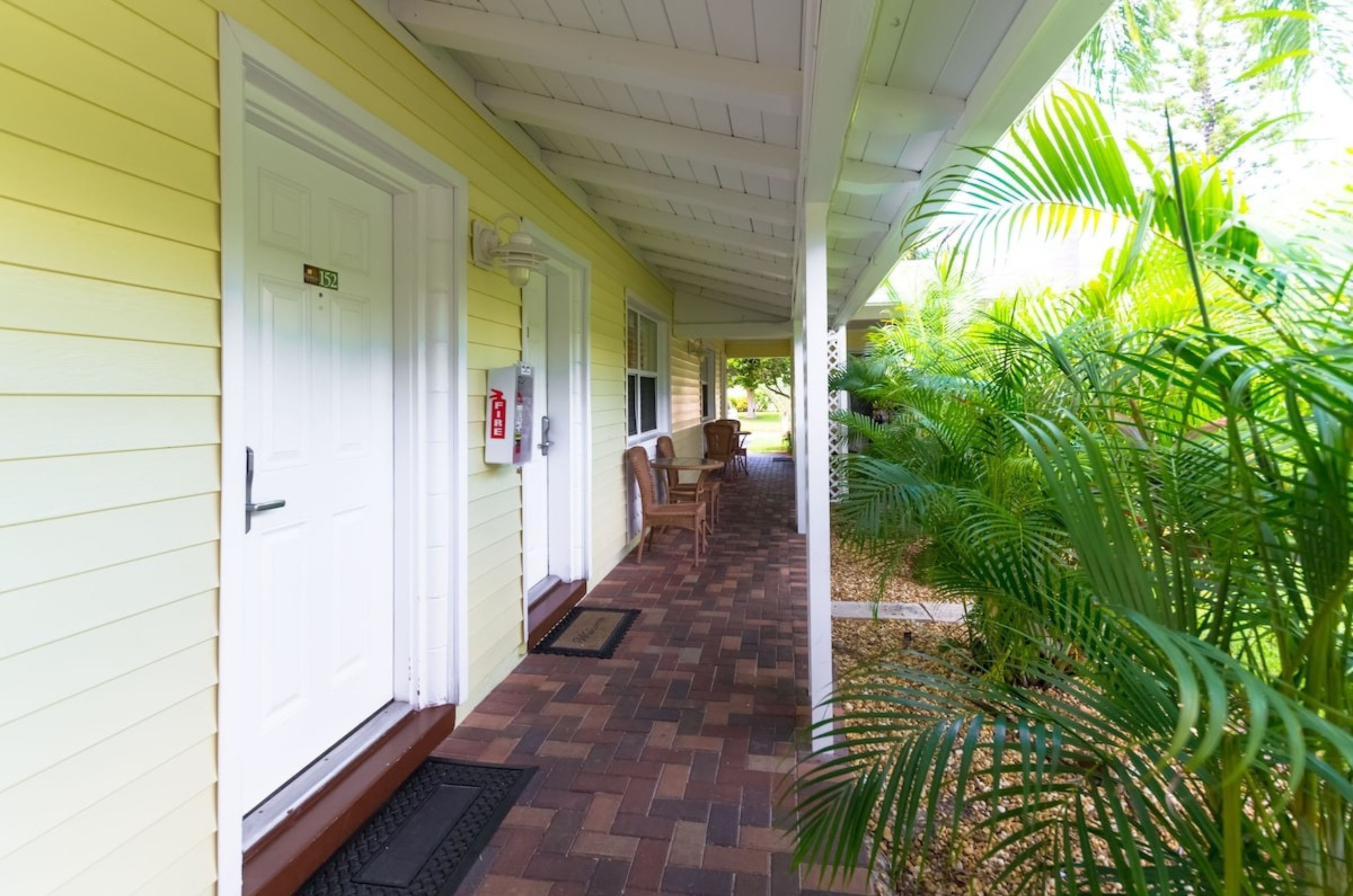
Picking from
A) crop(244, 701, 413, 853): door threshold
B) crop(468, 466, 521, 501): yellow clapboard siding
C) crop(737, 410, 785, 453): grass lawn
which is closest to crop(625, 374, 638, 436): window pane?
crop(468, 466, 521, 501): yellow clapboard siding

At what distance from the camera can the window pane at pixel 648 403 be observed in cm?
599

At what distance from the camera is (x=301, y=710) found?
1.94 m

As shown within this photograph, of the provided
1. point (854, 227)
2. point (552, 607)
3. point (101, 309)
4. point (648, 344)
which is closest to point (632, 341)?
point (648, 344)

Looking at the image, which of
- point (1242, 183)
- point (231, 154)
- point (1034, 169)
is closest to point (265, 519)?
point (231, 154)

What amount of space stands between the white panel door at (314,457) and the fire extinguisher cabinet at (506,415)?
0.46 metres

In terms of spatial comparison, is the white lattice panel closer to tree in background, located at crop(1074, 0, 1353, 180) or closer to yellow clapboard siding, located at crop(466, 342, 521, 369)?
tree in background, located at crop(1074, 0, 1353, 180)

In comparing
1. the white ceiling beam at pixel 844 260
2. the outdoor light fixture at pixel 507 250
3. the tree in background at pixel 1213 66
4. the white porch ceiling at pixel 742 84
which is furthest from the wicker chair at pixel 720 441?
the outdoor light fixture at pixel 507 250

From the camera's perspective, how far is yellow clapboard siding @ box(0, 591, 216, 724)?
1087mm

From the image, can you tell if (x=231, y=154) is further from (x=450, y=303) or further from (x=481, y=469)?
(x=481, y=469)

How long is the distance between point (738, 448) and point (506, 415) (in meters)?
7.95

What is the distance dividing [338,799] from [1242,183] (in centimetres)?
276

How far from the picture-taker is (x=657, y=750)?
237 centimetres

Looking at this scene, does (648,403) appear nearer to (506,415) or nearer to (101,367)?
(506,415)

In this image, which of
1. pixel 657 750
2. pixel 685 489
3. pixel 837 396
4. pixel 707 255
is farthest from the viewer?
pixel 837 396
